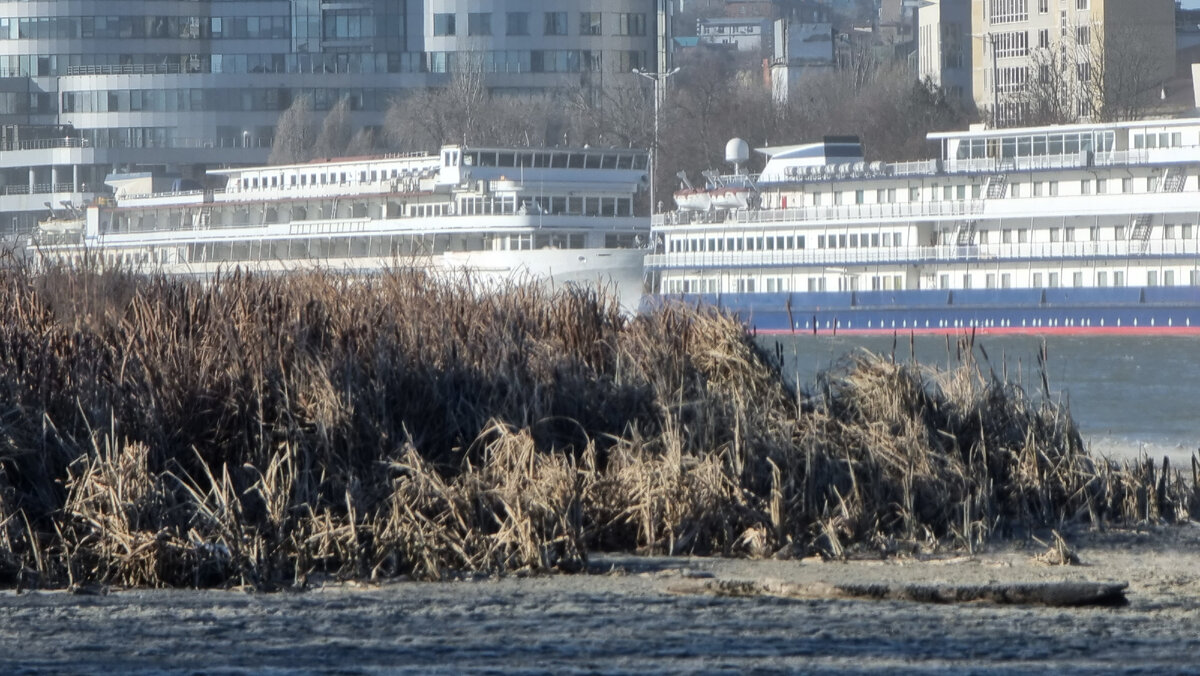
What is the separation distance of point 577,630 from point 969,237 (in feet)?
140

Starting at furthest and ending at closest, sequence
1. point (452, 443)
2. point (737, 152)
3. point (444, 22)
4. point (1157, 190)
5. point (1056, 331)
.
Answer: point (444, 22), point (737, 152), point (1157, 190), point (1056, 331), point (452, 443)

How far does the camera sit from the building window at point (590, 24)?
85000mm

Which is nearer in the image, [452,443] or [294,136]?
[452,443]

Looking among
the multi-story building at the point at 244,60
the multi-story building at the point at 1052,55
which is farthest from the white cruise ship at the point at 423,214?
the multi-story building at the point at 244,60

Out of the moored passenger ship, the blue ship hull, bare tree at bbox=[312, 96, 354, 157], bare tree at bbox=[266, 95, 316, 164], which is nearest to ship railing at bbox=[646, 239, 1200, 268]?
the moored passenger ship

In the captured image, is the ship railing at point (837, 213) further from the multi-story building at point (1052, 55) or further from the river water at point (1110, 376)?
the multi-story building at point (1052, 55)

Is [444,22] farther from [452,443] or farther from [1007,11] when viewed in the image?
[452,443]

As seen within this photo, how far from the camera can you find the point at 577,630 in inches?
262

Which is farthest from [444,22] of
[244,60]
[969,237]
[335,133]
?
[969,237]

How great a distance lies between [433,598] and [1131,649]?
275 centimetres

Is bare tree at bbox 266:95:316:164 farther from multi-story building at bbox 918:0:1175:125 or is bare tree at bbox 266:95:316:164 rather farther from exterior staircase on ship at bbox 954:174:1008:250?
exterior staircase on ship at bbox 954:174:1008:250

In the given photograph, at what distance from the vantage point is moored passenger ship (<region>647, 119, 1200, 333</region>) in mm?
44625

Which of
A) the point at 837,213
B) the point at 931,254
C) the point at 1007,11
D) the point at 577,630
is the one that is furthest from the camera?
the point at 1007,11

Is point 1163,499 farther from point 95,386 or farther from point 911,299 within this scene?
point 911,299
